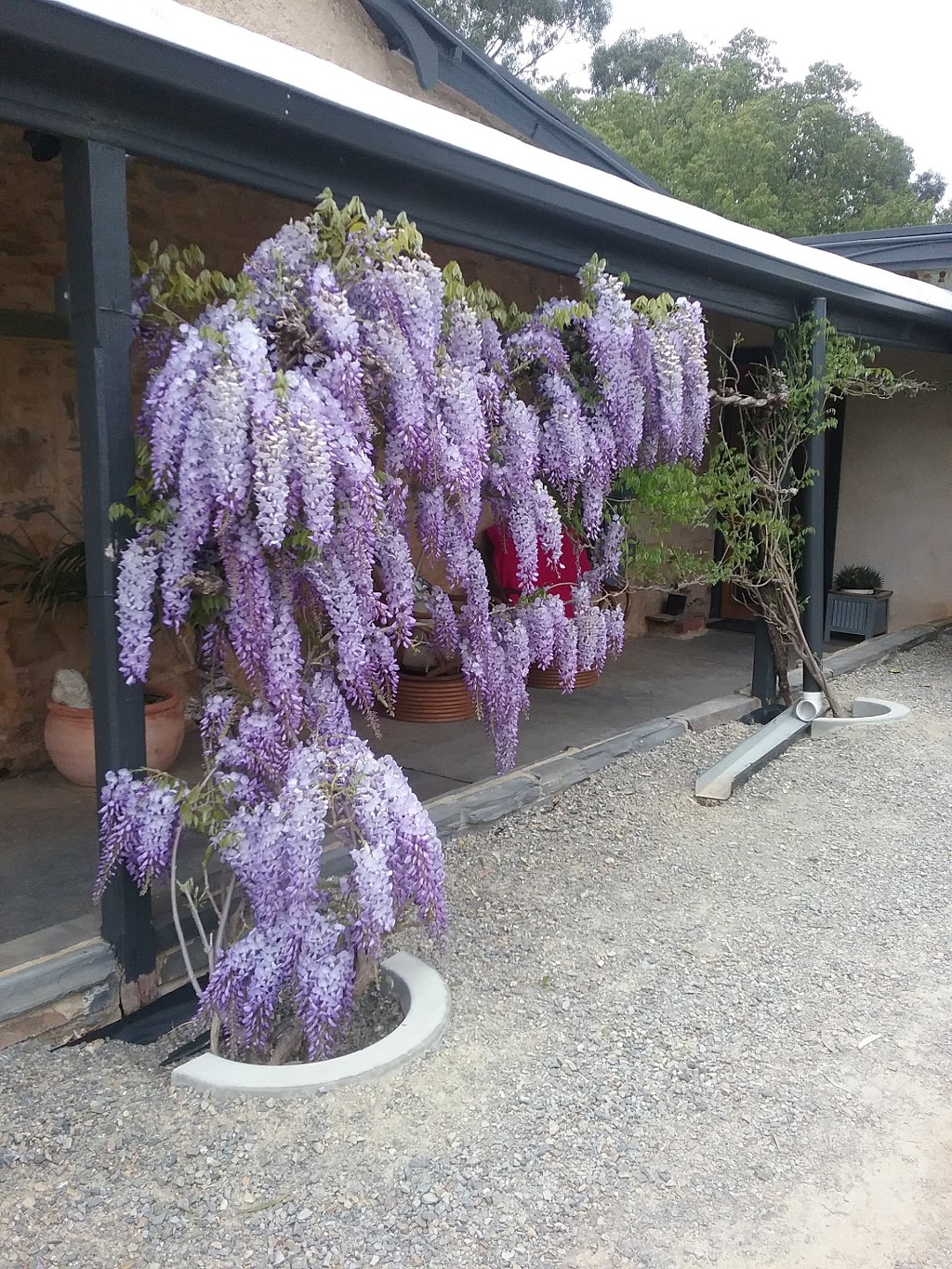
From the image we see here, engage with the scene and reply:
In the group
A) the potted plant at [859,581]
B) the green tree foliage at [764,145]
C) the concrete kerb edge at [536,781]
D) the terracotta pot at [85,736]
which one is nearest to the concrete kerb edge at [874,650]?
the potted plant at [859,581]

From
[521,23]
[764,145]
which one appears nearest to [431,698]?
[764,145]

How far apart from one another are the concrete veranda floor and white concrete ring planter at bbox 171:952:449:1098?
2.49ft

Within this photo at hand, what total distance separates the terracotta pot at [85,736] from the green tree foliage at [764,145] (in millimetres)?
15775

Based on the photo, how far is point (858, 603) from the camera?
7938mm

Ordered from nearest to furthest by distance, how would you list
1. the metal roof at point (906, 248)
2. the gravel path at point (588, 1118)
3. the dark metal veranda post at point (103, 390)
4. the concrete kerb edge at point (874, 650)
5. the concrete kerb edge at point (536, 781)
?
the gravel path at point (588, 1118) < the dark metal veranda post at point (103, 390) < the concrete kerb edge at point (536, 781) < the concrete kerb edge at point (874, 650) < the metal roof at point (906, 248)

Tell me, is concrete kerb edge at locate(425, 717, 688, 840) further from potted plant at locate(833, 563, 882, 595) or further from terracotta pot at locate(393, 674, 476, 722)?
potted plant at locate(833, 563, 882, 595)

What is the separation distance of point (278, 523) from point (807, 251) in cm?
369

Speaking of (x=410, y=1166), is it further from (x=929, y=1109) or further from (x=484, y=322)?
(x=484, y=322)

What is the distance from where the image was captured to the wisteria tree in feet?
6.91

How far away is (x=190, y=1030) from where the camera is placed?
251 centimetres

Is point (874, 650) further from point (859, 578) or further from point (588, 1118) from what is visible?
point (588, 1118)

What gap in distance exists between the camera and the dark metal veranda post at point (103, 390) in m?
2.26

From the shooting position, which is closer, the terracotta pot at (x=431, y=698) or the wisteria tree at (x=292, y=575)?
the wisteria tree at (x=292, y=575)

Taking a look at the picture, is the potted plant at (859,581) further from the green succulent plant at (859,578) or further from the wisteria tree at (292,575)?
the wisteria tree at (292,575)
